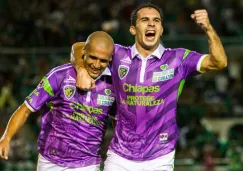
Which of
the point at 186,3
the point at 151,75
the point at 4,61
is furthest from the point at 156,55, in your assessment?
the point at 186,3

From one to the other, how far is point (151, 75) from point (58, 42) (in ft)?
25.6

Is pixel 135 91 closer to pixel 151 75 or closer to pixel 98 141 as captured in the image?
pixel 151 75

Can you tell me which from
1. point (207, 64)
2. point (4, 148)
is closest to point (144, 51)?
point (207, 64)

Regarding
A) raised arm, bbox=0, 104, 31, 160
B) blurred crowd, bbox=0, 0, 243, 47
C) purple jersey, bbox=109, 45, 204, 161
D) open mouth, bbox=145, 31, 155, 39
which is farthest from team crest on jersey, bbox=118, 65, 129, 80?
blurred crowd, bbox=0, 0, 243, 47

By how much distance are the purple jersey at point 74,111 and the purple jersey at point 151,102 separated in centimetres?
27

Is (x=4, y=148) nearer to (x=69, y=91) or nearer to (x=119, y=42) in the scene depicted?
(x=69, y=91)

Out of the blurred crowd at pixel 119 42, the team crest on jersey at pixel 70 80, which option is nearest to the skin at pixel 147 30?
the team crest on jersey at pixel 70 80

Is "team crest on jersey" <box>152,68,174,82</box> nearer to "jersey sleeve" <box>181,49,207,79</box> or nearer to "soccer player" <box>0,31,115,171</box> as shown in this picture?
"jersey sleeve" <box>181,49,207,79</box>

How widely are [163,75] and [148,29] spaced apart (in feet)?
1.39

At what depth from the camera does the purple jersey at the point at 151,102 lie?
243 inches

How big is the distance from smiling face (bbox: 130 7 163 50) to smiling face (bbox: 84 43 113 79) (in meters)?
0.29

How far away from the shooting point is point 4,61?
42.4 feet

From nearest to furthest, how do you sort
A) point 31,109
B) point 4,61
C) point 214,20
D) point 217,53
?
point 217,53
point 31,109
point 4,61
point 214,20

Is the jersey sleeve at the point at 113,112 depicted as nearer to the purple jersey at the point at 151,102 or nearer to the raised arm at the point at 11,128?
the purple jersey at the point at 151,102
